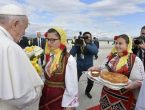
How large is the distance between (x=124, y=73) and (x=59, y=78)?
1119 mm

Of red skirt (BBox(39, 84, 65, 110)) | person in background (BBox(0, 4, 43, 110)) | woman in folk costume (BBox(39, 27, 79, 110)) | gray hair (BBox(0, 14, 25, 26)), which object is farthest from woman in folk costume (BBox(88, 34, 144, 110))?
gray hair (BBox(0, 14, 25, 26))

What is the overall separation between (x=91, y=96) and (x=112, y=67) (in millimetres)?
1741

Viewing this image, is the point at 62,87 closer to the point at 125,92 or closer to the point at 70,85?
the point at 70,85

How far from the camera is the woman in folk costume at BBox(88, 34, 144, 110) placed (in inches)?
71.4

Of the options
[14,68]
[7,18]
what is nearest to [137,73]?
[14,68]

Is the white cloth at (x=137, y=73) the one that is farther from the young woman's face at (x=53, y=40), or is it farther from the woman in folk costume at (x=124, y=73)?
the young woman's face at (x=53, y=40)

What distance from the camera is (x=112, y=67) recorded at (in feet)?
6.88

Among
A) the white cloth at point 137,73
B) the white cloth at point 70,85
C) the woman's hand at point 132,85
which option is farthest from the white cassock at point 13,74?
the white cloth at point 137,73

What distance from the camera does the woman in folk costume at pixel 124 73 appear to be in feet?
5.95

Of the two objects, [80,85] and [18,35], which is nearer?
[18,35]

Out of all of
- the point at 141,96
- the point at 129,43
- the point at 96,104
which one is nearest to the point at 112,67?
the point at 129,43

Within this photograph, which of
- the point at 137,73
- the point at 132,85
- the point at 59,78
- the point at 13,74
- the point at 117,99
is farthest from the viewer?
the point at 117,99

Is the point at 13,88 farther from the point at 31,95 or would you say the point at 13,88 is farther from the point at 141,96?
the point at 141,96

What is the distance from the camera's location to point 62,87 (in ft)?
5.54
